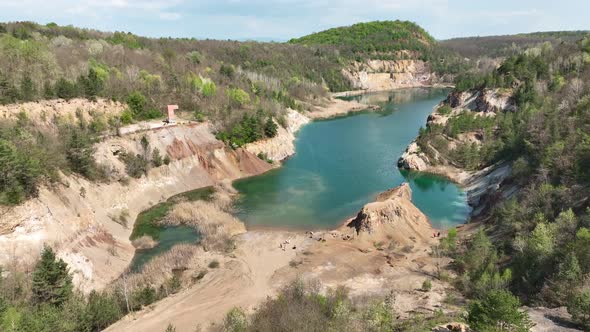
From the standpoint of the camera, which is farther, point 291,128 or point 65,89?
point 291,128

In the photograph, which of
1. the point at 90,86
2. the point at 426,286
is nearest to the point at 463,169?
the point at 426,286

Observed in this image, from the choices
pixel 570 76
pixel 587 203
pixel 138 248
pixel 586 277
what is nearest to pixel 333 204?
pixel 138 248

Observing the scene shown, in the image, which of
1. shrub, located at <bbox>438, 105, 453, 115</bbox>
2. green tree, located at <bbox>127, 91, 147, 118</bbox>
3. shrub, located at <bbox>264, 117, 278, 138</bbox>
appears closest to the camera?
green tree, located at <bbox>127, 91, 147, 118</bbox>

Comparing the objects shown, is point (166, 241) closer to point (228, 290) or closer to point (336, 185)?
point (228, 290)

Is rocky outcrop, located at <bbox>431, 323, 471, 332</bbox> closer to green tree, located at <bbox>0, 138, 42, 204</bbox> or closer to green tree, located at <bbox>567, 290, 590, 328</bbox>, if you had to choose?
green tree, located at <bbox>567, 290, 590, 328</bbox>

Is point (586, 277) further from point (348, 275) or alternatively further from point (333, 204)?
point (333, 204)

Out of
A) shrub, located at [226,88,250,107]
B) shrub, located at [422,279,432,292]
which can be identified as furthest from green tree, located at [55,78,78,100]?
shrub, located at [422,279,432,292]
